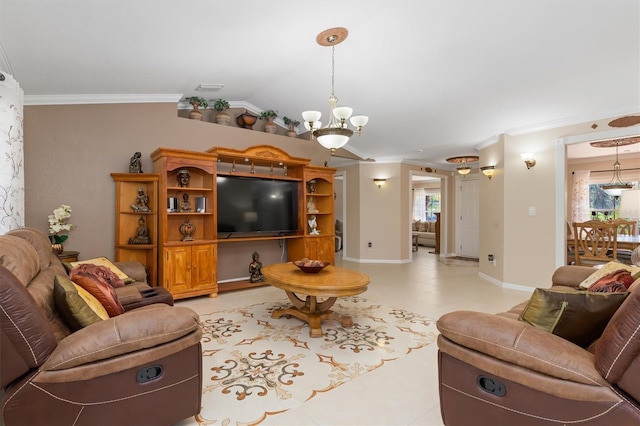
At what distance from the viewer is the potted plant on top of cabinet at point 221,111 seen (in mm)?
4930

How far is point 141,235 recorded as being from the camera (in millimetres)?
4281

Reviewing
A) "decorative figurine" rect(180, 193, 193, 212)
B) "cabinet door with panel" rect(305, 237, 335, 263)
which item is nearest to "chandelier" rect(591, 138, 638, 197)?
"cabinet door with panel" rect(305, 237, 335, 263)

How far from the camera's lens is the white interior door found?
8.55 meters

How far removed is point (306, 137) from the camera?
20.1ft

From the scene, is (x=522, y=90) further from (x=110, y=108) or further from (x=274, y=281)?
(x=110, y=108)

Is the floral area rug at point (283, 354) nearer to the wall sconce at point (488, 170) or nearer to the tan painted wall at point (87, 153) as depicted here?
the tan painted wall at point (87, 153)

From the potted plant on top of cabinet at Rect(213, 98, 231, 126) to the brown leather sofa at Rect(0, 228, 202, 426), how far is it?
355cm

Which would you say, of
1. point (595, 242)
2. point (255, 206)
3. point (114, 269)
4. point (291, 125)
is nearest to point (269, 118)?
point (291, 125)

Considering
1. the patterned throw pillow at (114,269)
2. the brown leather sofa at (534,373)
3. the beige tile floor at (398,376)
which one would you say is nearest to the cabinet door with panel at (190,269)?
the beige tile floor at (398,376)

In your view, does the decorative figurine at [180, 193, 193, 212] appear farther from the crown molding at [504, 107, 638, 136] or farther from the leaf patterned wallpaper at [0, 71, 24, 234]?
the crown molding at [504, 107, 638, 136]

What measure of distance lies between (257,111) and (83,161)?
2.63 metres

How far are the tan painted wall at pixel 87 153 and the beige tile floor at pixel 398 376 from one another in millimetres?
1587

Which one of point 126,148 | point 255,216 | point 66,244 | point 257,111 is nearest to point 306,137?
point 257,111

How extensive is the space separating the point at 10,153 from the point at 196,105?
232 centimetres
